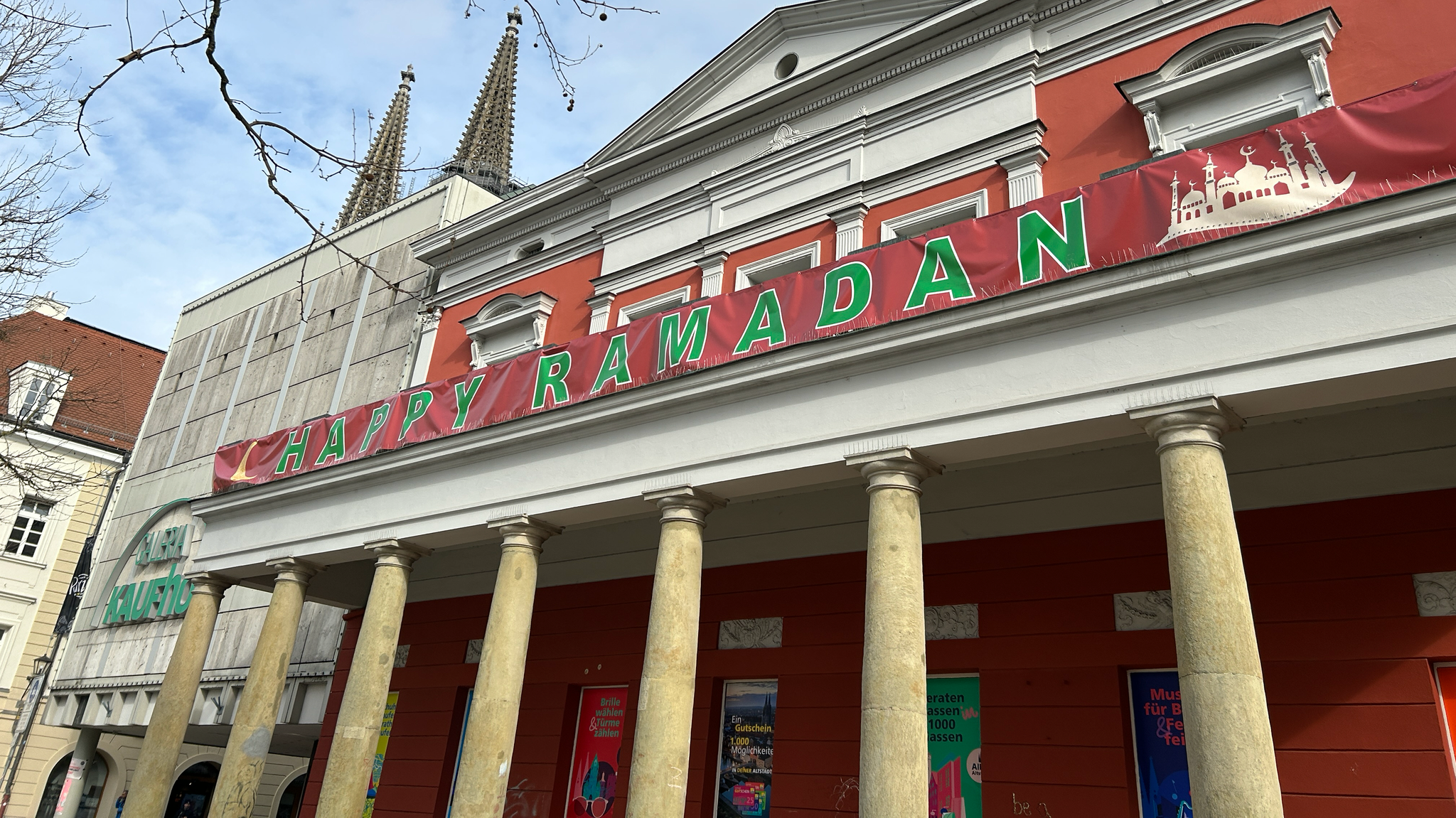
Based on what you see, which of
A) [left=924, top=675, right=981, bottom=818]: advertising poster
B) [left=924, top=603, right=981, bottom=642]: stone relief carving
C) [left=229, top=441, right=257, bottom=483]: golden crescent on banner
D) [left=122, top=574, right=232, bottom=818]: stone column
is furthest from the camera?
[left=229, top=441, right=257, bottom=483]: golden crescent on banner

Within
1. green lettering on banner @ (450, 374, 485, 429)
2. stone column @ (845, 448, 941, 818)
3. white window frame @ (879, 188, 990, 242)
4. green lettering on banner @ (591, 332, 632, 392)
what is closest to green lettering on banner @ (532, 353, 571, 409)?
green lettering on banner @ (591, 332, 632, 392)

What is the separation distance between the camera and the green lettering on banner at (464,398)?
12.9 metres

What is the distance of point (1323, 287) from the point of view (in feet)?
23.8

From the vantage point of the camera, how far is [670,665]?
946cm

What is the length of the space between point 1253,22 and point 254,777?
51.3 ft

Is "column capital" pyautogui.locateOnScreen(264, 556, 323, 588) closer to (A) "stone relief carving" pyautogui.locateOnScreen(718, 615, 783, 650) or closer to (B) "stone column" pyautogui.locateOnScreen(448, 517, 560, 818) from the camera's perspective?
(B) "stone column" pyautogui.locateOnScreen(448, 517, 560, 818)

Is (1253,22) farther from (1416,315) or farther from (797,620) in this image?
(797,620)

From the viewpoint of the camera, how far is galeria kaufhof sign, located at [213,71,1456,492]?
7.35m

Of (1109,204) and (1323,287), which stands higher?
(1109,204)

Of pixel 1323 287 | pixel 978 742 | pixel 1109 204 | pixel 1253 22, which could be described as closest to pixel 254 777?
pixel 978 742

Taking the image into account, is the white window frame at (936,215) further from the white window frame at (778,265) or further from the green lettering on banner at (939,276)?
the green lettering on banner at (939,276)

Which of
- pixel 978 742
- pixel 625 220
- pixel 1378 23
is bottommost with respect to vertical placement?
pixel 978 742

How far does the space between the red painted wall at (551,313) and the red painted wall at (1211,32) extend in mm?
7953

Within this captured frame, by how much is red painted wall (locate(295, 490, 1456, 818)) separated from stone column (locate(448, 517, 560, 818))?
5.11ft
